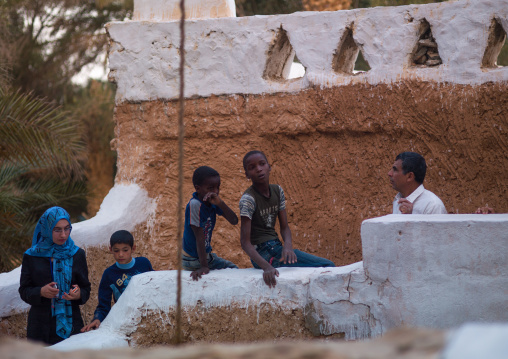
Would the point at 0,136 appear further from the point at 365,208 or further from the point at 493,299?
the point at 493,299

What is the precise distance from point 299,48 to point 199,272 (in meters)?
2.27

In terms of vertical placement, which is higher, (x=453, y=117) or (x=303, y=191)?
(x=453, y=117)

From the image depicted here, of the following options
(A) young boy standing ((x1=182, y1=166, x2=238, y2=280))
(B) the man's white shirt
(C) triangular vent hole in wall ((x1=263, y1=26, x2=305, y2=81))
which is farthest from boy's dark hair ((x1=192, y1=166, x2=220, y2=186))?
(C) triangular vent hole in wall ((x1=263, y1=26, x2=305, y2=81))

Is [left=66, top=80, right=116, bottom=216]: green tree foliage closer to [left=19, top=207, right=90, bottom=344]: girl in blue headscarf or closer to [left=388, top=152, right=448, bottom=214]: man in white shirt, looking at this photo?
[left=19, top=207, right=90, bottom=344]: girl in blue headscarf

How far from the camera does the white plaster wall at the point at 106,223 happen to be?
527 centimetres

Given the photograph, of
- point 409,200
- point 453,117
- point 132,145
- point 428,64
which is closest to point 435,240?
point 409,200

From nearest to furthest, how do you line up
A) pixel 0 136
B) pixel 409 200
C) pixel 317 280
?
1. pixel 317 280
2. pixel 409 200
3. pixel 0 136

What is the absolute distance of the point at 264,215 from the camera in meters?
4.27

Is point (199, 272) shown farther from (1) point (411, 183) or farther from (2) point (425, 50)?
(2) point (425, 50)

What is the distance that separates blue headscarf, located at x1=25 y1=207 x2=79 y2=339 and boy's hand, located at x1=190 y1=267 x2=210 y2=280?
1022mm

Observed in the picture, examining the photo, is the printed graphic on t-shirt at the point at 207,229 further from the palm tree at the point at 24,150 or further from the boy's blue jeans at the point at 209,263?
the palm tree at the point at 24,150

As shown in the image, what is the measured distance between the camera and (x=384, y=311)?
12.3ft

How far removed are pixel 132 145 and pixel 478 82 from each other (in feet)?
10.2

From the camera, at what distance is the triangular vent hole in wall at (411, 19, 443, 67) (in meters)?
5.07
